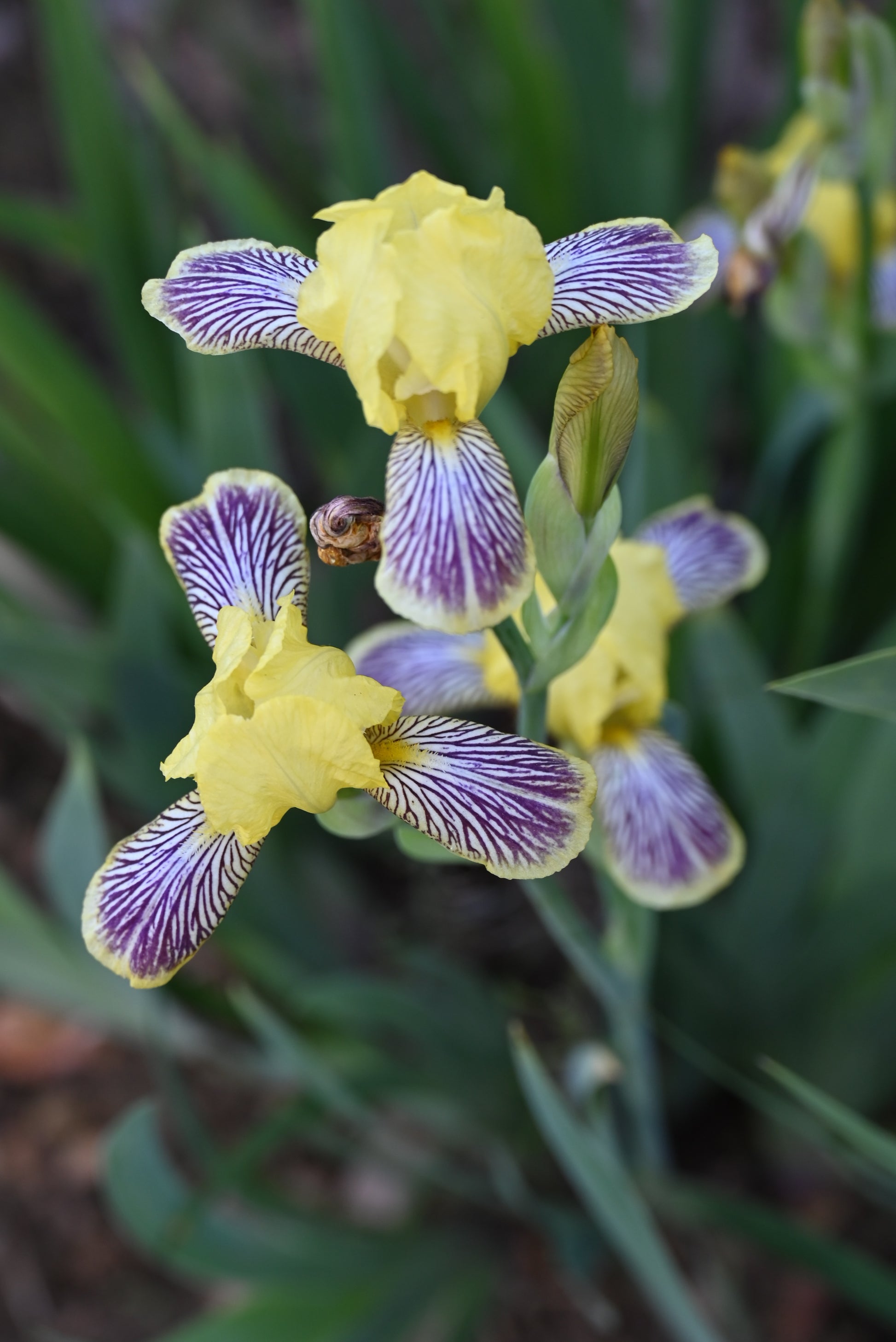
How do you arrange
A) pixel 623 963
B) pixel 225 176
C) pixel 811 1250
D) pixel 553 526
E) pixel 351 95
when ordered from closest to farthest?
pixel 553 526 < pixel 623 963 < pixel 811 1250 < pixel 225 176 < pixel 351 95

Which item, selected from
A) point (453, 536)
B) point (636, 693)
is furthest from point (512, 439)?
point (453, 536)

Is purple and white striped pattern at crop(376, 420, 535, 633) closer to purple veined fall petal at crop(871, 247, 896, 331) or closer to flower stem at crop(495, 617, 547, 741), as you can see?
flower stem at crop(495, 617, 547, 741)

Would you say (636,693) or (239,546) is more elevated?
(239,546)

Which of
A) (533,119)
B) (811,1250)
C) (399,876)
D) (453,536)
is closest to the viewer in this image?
(453,536)

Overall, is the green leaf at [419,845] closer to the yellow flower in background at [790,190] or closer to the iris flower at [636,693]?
the iris flower at [636,693]

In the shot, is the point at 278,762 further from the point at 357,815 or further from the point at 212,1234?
the point at 212,1234

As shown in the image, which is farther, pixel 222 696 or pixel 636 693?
pixel 636 693

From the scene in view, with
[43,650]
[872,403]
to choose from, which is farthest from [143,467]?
[872,403]

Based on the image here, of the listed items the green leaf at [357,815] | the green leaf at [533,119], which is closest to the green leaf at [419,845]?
the green leaf at [357,815]
